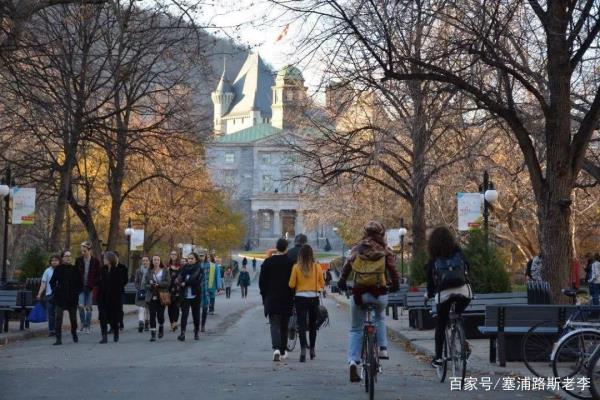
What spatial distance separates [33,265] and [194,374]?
17763mm

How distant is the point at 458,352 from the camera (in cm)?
1135

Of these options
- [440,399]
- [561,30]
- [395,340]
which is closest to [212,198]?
[395,340]

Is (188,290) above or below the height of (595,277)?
below

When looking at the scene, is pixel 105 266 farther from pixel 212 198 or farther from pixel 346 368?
pixel 212 198

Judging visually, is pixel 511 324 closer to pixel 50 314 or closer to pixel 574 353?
pixel 574 353

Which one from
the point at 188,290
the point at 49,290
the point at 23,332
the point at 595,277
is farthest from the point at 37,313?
the point at 595,277

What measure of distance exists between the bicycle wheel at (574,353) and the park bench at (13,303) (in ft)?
44.5

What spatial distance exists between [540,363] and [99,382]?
5195mm

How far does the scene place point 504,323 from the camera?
13.9m

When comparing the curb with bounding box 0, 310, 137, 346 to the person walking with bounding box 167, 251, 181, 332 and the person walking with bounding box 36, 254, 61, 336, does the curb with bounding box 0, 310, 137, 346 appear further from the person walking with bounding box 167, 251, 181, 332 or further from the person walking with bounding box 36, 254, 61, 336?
the person walking with bounding box 167, 251, 181, 332

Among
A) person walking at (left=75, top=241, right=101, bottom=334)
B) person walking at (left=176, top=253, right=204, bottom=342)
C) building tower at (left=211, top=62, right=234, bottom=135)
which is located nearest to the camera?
person walking at (left=176, top=253, right=204, bottom=342)

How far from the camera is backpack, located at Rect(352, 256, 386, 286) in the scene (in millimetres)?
10930

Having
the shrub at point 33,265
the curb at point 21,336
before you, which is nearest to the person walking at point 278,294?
the curb at point 21,336

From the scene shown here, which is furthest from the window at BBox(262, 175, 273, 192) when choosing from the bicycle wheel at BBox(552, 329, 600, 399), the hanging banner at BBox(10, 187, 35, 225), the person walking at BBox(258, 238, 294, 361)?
the bicycle wheel at BBox(552, 329, 600, 399)
